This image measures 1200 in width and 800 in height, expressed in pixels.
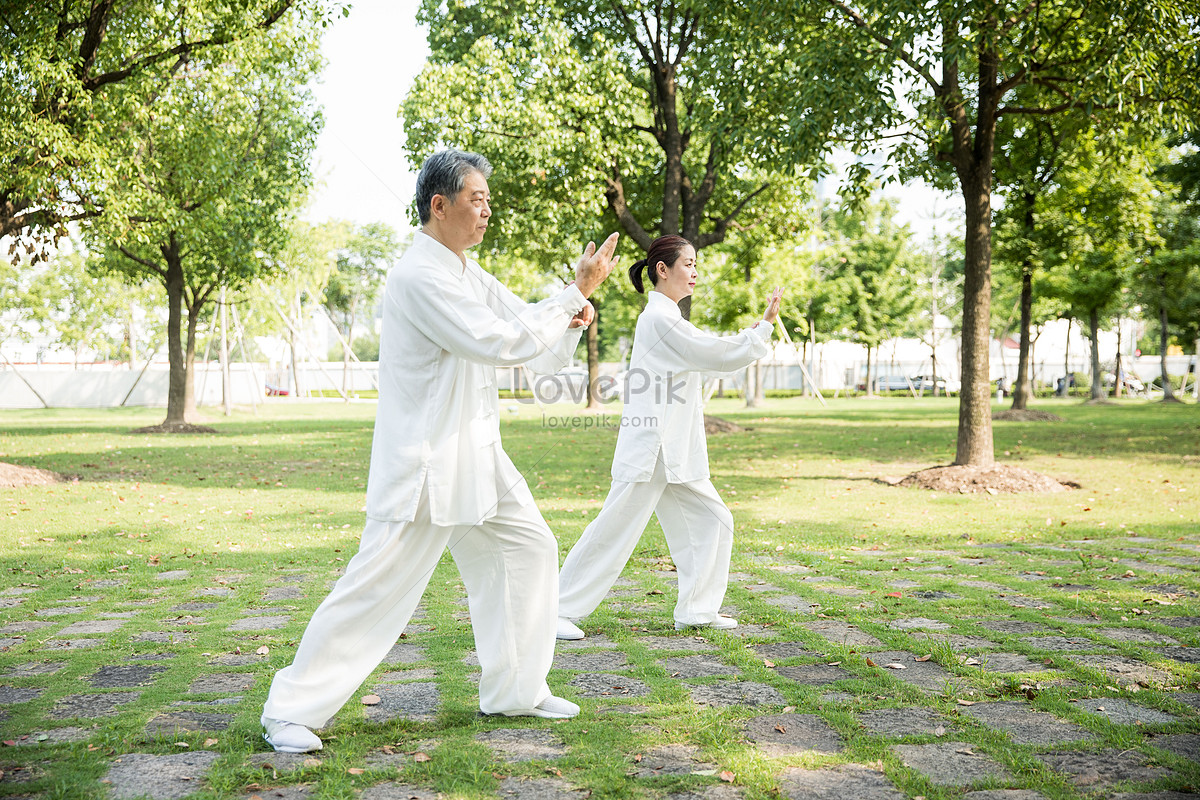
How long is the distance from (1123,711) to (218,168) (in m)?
17.3

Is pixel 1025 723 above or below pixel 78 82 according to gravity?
below

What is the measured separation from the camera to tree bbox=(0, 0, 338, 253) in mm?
11328

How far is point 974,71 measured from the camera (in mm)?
10797

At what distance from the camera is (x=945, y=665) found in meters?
4.53

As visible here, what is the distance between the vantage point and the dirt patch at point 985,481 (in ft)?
37.8

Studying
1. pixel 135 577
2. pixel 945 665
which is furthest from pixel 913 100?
pixel 135 577

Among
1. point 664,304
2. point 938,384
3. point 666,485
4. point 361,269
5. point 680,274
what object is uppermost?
point 361,269

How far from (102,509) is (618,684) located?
314 inches

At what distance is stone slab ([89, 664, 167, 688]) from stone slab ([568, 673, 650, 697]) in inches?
77.0

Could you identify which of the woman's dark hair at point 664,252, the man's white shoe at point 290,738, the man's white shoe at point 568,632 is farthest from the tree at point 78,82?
the man's white shoe at point 290,738

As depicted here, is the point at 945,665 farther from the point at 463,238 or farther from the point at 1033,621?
the point at 463,238

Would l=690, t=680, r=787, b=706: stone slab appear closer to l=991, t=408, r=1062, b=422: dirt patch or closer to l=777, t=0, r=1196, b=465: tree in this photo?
l=777, t=0, r=1196, b=465: tree

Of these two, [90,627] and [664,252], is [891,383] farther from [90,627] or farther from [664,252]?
[90,627]

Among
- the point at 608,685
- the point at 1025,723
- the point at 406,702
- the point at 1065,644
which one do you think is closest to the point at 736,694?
the point at 608,685
